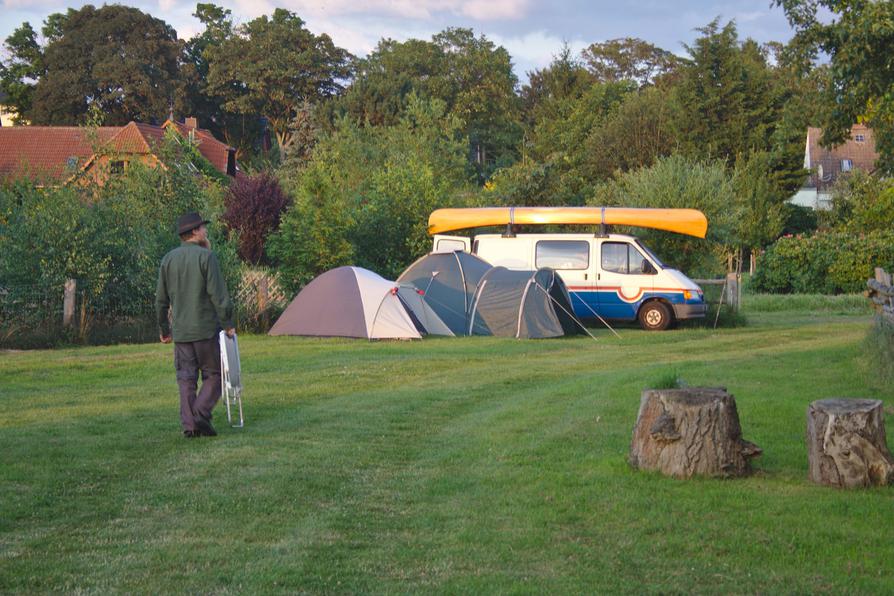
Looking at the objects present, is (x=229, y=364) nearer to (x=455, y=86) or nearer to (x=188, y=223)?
(x=188, y=223)

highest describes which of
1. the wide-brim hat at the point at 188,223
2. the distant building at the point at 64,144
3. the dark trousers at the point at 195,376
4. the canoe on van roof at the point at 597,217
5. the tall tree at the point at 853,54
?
the distant building at the point at 64,144

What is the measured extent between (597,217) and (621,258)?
1251mm

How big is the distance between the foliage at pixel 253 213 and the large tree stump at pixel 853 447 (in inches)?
935

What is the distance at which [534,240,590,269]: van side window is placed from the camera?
23.6 meters

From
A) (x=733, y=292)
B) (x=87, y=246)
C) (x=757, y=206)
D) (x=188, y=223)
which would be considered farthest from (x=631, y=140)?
(x=188, y=223)

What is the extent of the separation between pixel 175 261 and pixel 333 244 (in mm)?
14901

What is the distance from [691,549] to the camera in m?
5.96

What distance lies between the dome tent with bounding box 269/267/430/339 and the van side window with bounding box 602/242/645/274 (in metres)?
5.08

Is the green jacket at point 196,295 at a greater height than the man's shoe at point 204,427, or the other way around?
the green jacket at point 196,295

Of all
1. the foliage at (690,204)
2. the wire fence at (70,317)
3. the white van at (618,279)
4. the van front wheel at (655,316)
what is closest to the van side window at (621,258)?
the white van at (618,279)

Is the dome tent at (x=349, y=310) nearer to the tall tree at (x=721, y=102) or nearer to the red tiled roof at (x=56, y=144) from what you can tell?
the red tiled roof at (x=56, y=144)

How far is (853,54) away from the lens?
13430 millimetres

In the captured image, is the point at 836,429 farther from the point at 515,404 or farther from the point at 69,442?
the point at 69,442

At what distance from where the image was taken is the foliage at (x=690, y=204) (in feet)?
91.2
